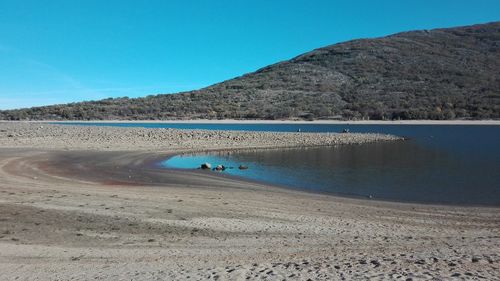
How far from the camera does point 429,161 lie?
2836 centimetres

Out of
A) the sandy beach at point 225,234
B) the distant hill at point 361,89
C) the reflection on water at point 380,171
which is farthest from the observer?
the distant hill at point 361,89

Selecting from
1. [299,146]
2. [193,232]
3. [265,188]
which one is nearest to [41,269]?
[193,232]

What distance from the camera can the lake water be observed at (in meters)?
17.3

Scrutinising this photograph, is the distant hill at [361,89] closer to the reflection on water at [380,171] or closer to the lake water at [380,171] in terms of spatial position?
the reflection on water at [380,171]

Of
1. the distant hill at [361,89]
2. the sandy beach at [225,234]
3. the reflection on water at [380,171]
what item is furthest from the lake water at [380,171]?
the distant hill at [361,89]

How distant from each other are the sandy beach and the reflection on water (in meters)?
2.52

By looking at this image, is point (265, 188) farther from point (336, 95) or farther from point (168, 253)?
point (336, 95)

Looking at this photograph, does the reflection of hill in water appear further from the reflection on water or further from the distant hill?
the distant hill

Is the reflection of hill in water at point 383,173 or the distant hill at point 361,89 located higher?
the distant hill at point 361,89

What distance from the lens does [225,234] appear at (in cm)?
1007

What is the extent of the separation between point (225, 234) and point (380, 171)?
1532 centimetres

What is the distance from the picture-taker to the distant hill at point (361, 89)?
96938 mm

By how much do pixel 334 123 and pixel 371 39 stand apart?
295 ft

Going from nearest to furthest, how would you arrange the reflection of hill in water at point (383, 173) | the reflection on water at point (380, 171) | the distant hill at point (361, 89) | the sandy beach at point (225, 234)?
the sandy beach at point (225, 234) → the reflection of hill in water at point (383, 173) → the reflection on water at point (380, 171) → the distant hill at point (361, 89)
